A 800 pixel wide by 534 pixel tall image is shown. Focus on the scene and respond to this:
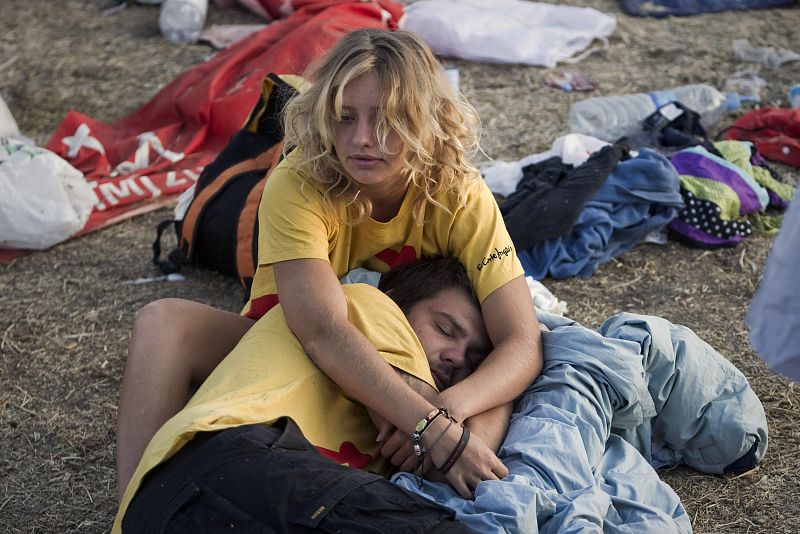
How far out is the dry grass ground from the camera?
9.11ft

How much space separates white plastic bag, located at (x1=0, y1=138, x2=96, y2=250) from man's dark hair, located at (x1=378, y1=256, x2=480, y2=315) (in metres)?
2.01

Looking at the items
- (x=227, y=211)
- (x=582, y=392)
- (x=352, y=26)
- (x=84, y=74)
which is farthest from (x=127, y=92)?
(x=582, y=392)

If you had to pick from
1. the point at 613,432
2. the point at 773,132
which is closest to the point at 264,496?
the point at 613,432

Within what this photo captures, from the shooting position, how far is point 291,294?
2533mm

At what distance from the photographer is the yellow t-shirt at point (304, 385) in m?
2.26

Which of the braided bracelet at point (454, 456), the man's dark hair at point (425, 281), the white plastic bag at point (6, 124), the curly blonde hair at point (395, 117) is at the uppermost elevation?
the curly blonde hair at point (395, 117)

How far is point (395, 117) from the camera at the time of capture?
2.48 meters

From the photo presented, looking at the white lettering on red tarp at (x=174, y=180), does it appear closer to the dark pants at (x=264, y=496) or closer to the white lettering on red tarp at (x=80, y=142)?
the white lettering on red tarp at (x=80, y=142)

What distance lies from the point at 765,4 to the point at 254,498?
6102mm

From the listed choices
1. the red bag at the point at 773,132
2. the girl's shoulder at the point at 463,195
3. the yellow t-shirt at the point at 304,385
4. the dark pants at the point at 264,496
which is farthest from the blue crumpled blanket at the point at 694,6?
the dark pants at the point at 264,496

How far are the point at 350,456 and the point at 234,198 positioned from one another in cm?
165

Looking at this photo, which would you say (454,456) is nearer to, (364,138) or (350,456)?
(350,456)

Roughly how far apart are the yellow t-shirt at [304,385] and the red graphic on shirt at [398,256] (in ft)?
0.69

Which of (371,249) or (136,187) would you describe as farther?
(136,187)
